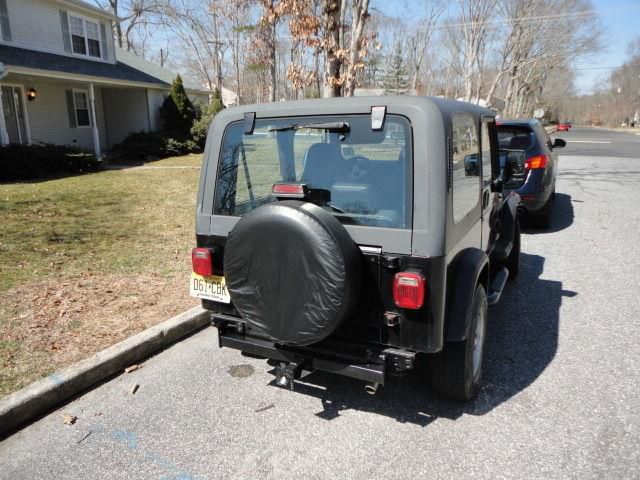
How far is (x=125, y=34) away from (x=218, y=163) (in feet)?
151

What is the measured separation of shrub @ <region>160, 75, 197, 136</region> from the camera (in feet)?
68.4

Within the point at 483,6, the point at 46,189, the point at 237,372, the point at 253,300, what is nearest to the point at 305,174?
the point at 253,300

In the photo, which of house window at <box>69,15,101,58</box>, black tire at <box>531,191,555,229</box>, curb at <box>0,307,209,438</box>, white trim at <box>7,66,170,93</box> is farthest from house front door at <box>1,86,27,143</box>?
black tire at <box>531,191,555,229</box>

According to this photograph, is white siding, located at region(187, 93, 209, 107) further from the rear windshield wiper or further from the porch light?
the rear windshield wiper

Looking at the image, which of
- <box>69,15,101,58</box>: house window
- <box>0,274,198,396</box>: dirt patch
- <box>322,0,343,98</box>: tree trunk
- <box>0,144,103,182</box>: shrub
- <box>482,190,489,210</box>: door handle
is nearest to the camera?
<box>0,274,198,396</box>: dirt patch

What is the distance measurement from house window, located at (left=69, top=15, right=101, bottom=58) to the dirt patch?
1744 cm

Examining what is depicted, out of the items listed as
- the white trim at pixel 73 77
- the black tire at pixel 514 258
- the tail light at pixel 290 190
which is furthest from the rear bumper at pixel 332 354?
the white trim at pixel 73 77

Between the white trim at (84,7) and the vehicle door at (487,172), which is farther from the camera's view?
the white trim at (84,7)

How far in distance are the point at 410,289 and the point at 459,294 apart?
1.46ft

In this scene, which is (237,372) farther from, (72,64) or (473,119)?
(72,64)

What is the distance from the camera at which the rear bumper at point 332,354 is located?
2.58m

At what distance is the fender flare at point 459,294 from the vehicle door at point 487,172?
91 cm

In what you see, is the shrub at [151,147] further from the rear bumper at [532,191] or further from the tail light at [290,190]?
the tail light at [290,190]

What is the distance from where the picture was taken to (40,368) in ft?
10.9
